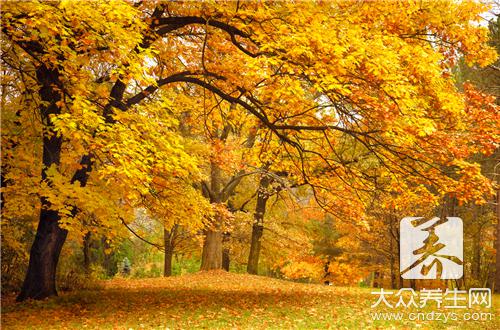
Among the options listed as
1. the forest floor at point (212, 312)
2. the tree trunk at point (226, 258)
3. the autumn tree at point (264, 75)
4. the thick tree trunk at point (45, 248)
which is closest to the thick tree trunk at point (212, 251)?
the tree trunk at point (226, 258)

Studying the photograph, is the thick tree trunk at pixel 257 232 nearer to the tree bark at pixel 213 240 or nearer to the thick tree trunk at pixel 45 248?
the tree bark at pixel 213 240

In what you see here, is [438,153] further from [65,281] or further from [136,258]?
[136,258]

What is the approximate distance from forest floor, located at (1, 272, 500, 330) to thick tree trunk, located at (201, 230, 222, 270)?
24.5 ft

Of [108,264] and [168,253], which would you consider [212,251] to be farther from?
[108,264]

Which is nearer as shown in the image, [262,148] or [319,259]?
[262,148]

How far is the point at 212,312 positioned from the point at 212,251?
11.3 m

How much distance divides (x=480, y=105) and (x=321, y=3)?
3808mm

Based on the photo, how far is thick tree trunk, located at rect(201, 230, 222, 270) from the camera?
68.5 ft

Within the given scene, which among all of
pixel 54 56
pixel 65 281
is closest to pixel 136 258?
pixel 65 281

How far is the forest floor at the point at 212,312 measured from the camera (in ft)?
28.1

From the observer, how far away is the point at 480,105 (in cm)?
953

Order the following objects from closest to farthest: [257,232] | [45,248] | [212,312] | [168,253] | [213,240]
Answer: [212,312] < [45,248] < [213,240] < [257,232] < [168,253]

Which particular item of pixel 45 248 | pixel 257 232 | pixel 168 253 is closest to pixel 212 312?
pixel 45 248

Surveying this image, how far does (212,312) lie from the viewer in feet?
32.0
